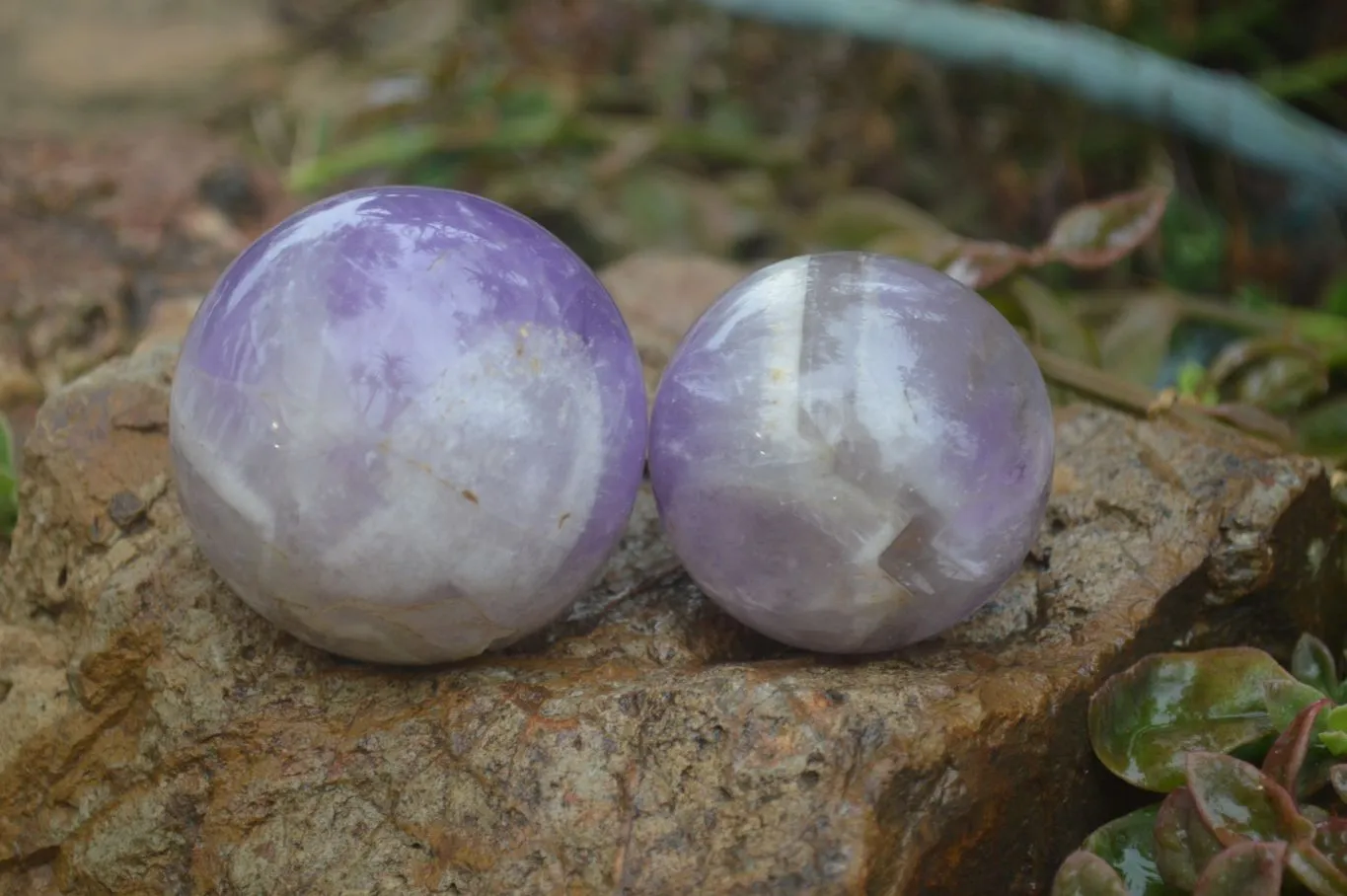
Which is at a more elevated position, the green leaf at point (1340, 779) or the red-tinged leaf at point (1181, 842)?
the green leaf at point (1340, 779)

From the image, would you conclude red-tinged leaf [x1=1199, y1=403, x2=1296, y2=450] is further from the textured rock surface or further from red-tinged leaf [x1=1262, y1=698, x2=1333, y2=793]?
red-tinged leaf [x1=1262, y1=698, x2=1333, y2=793]

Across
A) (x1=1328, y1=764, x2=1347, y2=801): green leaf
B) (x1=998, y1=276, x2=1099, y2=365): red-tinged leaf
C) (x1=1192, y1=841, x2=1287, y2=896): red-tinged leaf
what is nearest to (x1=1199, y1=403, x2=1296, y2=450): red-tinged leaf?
(x1=998, y1=276, x2=1099, y2=365): red-tinged leaf

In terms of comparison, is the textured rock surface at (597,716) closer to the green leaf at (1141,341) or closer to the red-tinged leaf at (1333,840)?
the red-tinged leaf at (1333,840)

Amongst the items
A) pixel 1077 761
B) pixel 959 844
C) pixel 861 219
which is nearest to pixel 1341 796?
pixel 1077 761

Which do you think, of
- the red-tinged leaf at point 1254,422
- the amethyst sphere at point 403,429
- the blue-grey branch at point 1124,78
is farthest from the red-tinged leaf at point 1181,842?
the blue-grey branch at point 1124,78

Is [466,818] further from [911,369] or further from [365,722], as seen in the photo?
[911,369]

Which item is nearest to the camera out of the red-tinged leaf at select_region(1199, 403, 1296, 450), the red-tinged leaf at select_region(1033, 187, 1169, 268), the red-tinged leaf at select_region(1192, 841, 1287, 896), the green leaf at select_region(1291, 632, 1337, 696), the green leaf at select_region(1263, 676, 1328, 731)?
the red-tinged leaf at select_region(1192, 841, 1287, 896)
